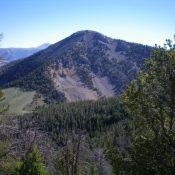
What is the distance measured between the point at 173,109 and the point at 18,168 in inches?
640

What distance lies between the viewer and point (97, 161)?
8462cm

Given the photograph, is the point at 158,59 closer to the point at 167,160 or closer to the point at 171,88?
the point at 171,88

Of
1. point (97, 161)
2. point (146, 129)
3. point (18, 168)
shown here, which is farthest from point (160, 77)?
point (97, 161)

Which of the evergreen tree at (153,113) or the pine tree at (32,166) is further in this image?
the pine tree at (32,166)

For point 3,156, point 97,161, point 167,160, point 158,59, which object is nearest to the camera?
point 167,160

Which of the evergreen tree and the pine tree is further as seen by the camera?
the pine tree

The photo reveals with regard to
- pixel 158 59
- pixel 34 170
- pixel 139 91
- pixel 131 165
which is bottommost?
pixel 34 170

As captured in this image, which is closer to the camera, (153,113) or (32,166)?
(153,113)

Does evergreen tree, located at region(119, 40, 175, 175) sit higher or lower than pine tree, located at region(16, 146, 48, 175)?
higher

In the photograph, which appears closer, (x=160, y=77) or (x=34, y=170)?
(x=160, y=77)

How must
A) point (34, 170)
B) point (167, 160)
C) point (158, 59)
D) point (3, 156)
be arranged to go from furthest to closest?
point (34, 170), point (3, 156), point (158, 59), point (167, 160)

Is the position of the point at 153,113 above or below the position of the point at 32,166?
above

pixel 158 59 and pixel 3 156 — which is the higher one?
pixel 158 59

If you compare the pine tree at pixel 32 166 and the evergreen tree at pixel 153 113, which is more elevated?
the evergreen tree at pixel 153 113
